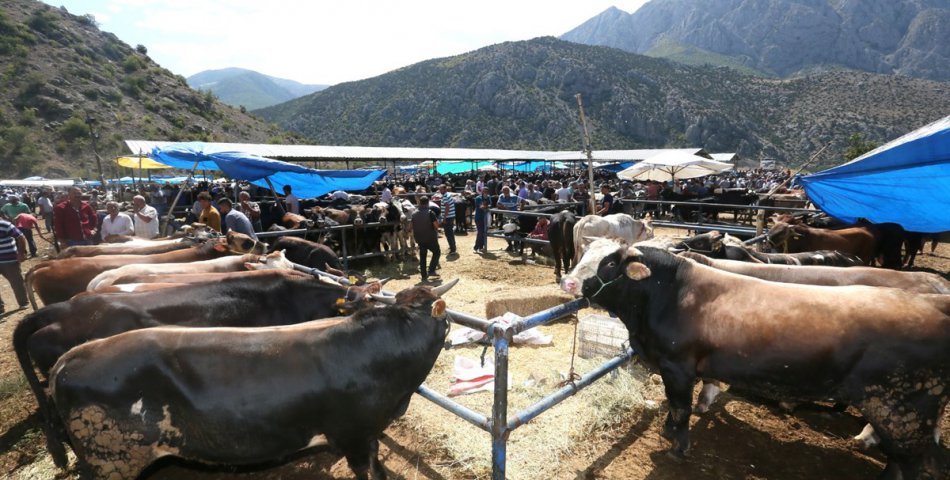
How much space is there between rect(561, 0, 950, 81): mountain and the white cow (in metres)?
143

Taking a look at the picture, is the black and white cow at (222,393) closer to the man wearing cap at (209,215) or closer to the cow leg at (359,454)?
the cow leg at (359,454)

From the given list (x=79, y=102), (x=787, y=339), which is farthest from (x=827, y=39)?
(x=79, y=102)

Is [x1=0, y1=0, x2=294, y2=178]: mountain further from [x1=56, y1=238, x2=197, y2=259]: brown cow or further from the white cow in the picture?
the white cow

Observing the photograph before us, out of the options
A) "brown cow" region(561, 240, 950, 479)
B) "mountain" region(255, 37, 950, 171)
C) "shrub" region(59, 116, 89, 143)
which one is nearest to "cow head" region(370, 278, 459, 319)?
"brown cow" region(561, 240, 950, 479)

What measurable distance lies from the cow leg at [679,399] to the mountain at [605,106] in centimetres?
6648

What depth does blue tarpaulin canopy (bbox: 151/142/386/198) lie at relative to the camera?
963 centimetres

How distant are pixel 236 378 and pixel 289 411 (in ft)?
1.22

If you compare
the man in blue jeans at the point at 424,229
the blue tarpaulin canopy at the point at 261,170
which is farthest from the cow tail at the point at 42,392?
the man in blue jeans at the point at 424,229

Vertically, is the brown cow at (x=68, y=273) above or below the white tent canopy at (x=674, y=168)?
below

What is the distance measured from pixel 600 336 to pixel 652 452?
1925 mm

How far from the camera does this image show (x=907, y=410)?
9.57ft

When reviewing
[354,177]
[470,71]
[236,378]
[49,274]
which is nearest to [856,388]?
[236,378]

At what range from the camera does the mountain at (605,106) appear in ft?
215

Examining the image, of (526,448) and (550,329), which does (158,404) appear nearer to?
(526,448)
